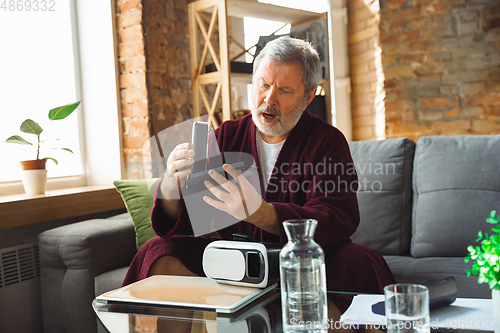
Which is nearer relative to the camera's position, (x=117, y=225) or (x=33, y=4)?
(x=117, y=225)

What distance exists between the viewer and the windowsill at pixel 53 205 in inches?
68.7

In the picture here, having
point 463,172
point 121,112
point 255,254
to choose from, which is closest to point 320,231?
point 255,254

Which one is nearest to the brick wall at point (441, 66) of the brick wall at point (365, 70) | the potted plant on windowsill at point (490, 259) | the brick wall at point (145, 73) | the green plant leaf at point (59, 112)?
the brick wall at point (365, 70)

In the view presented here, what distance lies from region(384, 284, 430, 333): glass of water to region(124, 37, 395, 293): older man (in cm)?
51

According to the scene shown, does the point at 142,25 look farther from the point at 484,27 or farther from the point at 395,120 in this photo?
the point at 484,27

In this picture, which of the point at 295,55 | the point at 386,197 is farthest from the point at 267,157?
the point at 386,197

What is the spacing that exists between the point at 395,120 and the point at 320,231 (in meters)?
2.07

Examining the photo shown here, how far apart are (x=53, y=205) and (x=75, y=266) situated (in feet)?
1.20

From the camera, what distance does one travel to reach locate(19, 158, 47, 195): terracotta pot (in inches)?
78.1

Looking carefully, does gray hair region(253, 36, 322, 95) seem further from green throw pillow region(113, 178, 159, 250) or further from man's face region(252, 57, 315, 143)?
green throw pillow region(113, 178, 159, 250)

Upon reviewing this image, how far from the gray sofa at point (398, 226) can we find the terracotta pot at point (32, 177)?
321 millimetres

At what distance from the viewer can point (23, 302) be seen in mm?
1919

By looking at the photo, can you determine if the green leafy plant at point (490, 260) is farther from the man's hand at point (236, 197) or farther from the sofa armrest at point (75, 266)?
the sofa armrest at point (75, 266)

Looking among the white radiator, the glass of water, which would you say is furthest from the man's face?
the white radiator
